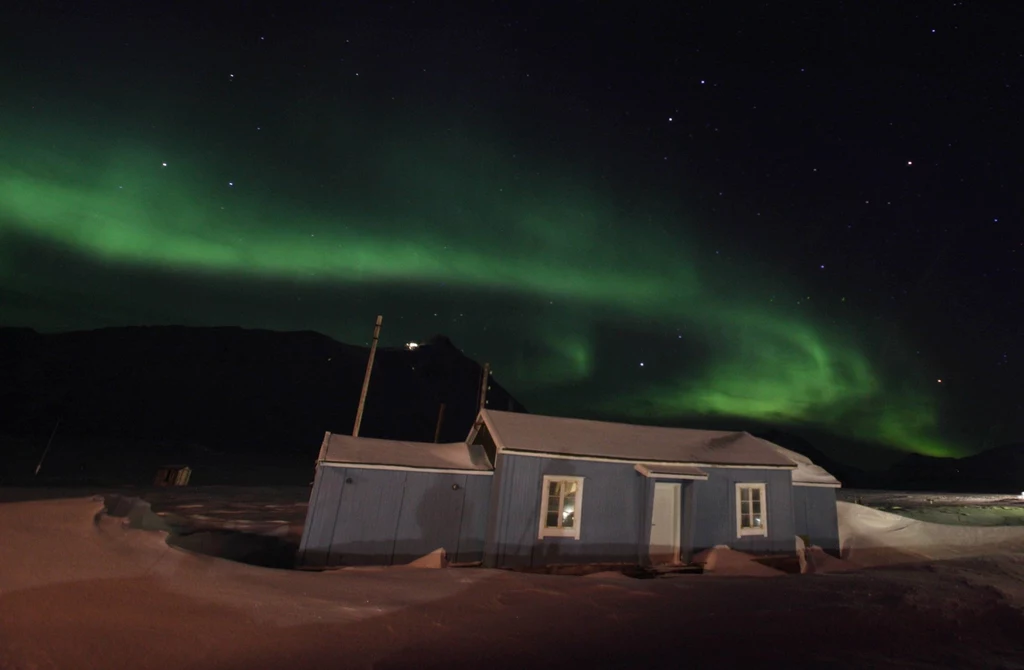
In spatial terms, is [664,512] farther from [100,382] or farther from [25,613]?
[100,382]

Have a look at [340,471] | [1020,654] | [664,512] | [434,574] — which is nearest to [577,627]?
[434,574]

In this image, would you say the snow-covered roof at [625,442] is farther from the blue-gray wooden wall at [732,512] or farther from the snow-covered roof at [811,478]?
the snow-covered roof at [811,478]

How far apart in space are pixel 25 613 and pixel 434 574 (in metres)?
6.12

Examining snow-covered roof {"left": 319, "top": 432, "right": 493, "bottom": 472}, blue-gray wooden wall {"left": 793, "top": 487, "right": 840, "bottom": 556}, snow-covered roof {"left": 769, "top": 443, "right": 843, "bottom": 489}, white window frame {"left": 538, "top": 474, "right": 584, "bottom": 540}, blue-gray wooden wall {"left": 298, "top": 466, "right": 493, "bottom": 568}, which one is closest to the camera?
blue-gray wooden wall {"left": 298, "top": 466, "right": 493, "bottom": 568}

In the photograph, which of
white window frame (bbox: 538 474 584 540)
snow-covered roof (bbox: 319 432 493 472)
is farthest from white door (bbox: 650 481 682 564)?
snow-covered roof (bbox: 319 432 493 472)

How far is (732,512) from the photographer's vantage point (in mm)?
15906

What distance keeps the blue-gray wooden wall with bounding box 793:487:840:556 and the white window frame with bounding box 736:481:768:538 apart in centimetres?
319

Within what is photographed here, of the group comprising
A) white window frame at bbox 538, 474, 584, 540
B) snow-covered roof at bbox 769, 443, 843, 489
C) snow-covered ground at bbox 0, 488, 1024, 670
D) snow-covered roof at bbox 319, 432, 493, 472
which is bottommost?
snow-covered ground at bbox 0, 488, 1024, 670

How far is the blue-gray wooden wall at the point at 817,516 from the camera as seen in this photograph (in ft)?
61.2

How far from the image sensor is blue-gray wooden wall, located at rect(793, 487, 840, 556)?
61.2 ft

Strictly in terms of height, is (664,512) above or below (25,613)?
above

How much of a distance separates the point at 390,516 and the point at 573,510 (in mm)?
5403

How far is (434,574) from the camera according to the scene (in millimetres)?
9555

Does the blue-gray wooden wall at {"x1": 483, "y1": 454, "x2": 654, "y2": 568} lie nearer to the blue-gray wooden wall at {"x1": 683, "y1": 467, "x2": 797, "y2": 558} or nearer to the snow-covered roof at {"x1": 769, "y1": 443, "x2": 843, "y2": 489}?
the blue-gray wooden wall at {"x1": 683, "y1": 467, "x2": 797, "y2": 558}
